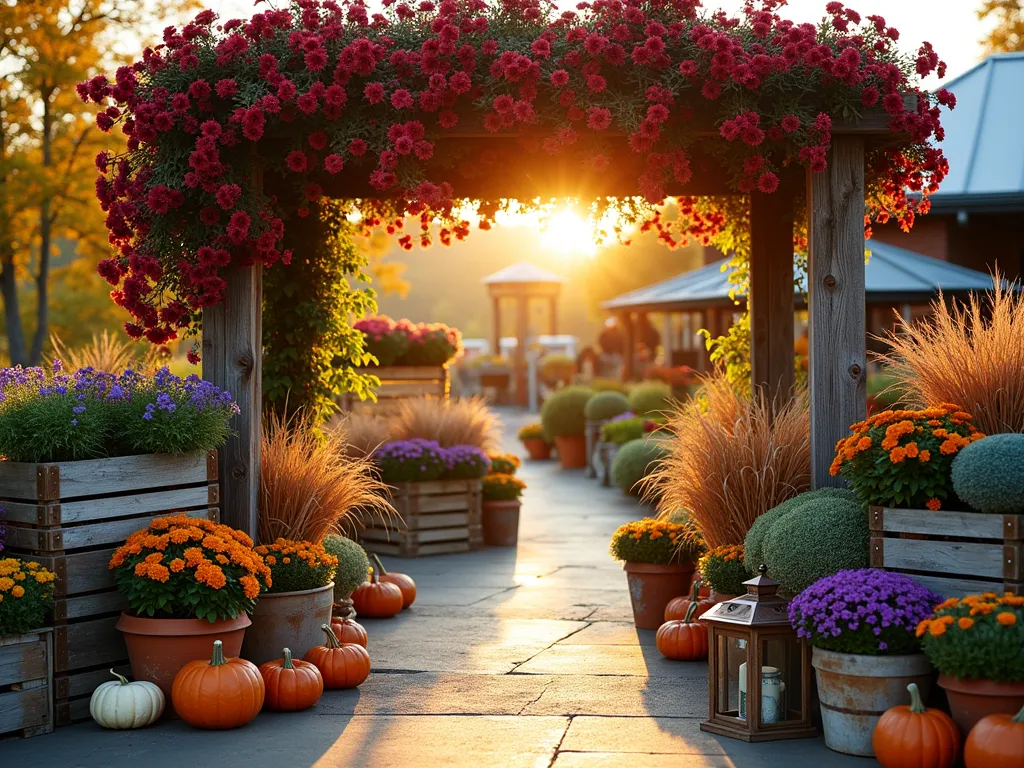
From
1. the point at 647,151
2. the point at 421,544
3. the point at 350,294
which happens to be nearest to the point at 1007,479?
the point at 647,151

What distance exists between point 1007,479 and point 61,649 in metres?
3.53

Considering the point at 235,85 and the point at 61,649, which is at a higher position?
the point at 235,85

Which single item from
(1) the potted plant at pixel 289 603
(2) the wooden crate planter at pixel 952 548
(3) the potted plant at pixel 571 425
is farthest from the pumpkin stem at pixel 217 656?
(3) the potted plant at pixel 571 425

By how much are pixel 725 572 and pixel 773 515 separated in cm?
51

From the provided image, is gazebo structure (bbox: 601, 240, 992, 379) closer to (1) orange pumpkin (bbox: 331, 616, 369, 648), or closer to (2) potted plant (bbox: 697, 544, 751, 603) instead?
(2) potted plant (bbox: 697, 544, 751, 603)

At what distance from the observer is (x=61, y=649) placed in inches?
182

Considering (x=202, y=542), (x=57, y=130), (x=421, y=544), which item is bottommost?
(x=421, y=544)

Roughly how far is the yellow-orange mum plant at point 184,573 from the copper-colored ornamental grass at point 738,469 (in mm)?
2130

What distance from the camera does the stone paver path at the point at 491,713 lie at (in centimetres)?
414

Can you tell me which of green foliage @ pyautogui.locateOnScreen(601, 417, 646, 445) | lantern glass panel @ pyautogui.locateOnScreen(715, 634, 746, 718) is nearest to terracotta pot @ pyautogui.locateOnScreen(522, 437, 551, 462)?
green foliage @ pyautogui.locateOnScreen(601, 417, 646, 445)

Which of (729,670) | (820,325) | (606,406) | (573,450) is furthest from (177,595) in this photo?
(573,450)

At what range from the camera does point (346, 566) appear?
618cm

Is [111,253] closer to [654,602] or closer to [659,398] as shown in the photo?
[659,398]

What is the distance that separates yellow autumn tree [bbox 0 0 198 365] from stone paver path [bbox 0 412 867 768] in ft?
35.9
